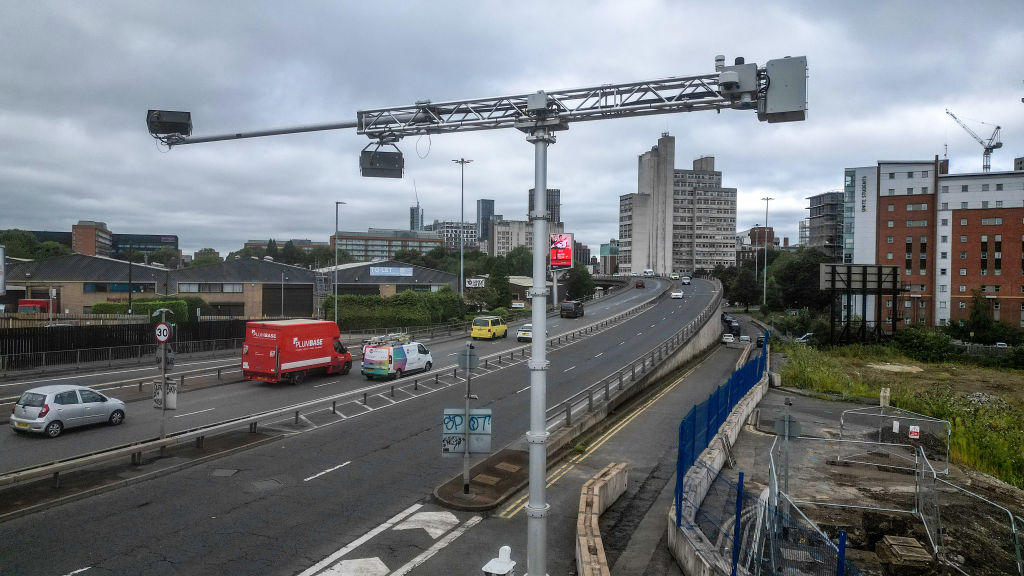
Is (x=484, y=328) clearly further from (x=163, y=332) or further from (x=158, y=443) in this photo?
(x=158, y=443)

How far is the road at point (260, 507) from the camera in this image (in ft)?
33.1

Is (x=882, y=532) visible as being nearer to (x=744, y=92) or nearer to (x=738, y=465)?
(x=738, y=465)

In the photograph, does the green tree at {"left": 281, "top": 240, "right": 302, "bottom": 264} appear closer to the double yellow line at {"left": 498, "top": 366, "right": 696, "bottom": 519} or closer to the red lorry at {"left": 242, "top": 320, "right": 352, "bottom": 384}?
the red lorry at {"left": 242, "top": 320, "right": 352, "bottom": 384}

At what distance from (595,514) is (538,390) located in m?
5.52

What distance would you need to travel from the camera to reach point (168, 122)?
43.4 ft

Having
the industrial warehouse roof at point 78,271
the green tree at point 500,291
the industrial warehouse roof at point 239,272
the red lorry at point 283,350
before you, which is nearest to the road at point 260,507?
the red lorry at point 283,350

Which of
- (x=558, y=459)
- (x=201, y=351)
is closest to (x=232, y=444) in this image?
(x=558, y=459)

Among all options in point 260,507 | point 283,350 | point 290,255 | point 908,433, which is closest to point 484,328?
point 283,350

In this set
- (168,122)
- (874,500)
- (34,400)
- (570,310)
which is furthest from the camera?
(570,310)

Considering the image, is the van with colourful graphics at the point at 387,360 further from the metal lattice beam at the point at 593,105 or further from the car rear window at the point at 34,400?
the metal lattice beam at the point at 593,105

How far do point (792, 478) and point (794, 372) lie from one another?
2156cm

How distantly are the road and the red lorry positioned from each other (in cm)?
529

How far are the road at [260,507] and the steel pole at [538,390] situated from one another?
5104 mm

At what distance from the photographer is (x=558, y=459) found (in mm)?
17391
